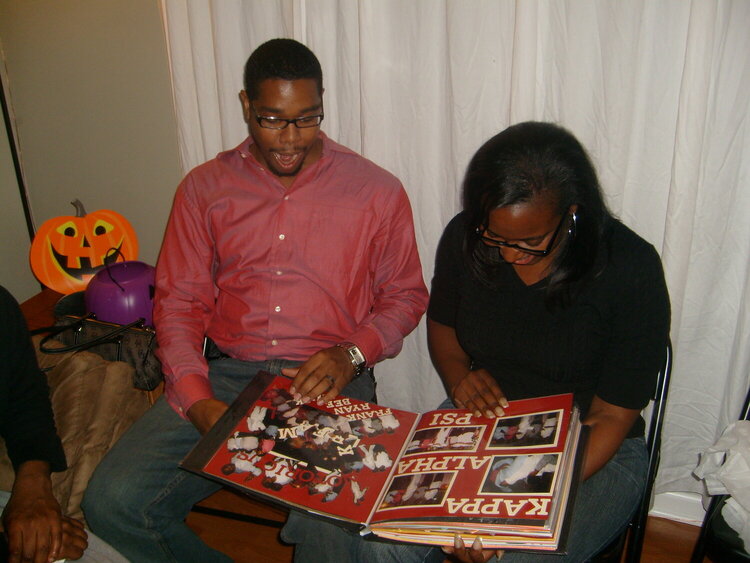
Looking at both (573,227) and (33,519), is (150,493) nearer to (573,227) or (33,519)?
(33,519)

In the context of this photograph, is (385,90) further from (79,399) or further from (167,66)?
(79,399)

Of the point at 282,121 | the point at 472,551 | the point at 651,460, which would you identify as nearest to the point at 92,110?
the point at 282,121

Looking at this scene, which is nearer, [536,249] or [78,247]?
[536,249]

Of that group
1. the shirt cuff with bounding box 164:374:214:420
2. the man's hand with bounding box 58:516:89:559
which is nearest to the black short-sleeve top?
the shirt cuff with bounding box 164:374:214:420

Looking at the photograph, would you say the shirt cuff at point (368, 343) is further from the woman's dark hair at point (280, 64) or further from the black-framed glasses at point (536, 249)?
the woman's dark hair at point (280, 64)

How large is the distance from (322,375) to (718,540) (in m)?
1.02

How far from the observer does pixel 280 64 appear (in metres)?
1.55

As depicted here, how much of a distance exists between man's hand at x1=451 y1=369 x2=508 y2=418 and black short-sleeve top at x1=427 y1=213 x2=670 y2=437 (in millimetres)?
69

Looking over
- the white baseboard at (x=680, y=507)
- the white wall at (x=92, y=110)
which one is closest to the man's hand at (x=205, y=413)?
the white wall at (x=92, y=110)

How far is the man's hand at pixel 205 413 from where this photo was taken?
1.52m

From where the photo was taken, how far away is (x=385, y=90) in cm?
186

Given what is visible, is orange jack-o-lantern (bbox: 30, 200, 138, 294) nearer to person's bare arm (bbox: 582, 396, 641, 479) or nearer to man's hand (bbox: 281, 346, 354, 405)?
man's hand (bbox: 281, 346, 354, 405)

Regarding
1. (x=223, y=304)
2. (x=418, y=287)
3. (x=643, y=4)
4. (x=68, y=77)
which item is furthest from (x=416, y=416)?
(x=68, y=77)

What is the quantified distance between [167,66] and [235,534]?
1603mm
